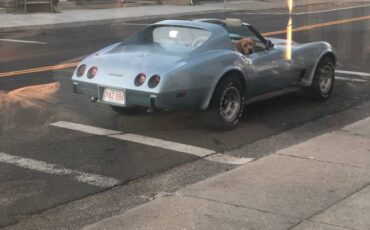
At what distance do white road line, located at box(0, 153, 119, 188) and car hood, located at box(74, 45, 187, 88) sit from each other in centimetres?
135

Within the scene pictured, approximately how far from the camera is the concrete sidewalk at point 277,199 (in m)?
4.67

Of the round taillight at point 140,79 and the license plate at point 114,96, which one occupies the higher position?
the round taillight at point 140,79

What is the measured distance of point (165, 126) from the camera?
305 inches

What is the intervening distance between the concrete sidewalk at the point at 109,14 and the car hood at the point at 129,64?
12.0 metres

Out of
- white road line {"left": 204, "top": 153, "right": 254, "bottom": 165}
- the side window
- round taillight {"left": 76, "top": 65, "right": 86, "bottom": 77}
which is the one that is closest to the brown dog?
the side window

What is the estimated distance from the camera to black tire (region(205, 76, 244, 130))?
7.42m

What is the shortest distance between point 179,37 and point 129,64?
94 cm

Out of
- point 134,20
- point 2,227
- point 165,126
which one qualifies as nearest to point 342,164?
point 165,126

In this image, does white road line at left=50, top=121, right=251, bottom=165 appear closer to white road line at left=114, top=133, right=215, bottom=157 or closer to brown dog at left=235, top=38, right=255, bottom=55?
white road line at left=114, top=133, right=215, bottom=157

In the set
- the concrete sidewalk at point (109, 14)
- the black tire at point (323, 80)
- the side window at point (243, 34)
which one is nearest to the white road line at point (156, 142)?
the side window at point (243, 34)

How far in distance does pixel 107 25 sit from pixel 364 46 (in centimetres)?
880

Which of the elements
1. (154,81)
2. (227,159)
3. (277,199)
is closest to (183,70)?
(154,81)

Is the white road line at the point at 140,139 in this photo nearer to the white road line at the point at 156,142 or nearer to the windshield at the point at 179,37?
the white road line at the point at 156,142

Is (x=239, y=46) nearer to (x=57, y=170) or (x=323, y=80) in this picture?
(x=323, y=80)
